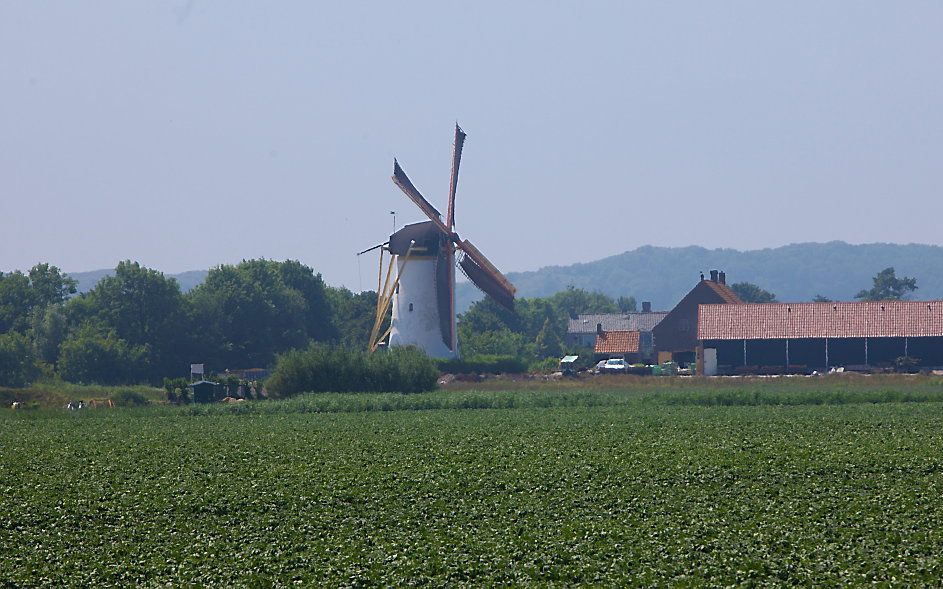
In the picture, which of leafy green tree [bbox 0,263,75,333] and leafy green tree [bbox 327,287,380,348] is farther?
leafy green tree [bbox 327,287,380,348]

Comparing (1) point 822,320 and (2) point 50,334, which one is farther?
(2) point 50,334

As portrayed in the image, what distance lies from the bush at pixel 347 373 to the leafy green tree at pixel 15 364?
20206mm

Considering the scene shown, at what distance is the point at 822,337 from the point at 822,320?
200cm

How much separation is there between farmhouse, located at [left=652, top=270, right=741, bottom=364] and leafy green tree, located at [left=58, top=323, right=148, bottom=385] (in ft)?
124

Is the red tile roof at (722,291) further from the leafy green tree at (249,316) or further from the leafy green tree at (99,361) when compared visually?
the leafy green tree at (99,361)

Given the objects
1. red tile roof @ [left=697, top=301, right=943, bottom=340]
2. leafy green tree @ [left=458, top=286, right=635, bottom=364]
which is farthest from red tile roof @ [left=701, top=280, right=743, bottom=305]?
leafy green tree @ [left=458, top=286, right=635, bottom=364]

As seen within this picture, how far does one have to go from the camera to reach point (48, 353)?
89938 mm

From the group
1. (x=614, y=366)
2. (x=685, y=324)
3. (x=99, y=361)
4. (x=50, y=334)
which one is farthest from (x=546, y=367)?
(x=50, y=334)

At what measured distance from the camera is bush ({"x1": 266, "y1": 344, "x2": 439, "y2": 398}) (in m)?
61.8

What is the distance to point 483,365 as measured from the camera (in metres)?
76.1

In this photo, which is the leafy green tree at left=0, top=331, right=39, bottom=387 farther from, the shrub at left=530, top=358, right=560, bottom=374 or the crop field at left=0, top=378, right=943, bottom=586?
the crop field at left=0, top=378, right=943, bottom=586

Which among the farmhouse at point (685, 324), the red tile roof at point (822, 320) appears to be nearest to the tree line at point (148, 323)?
the farmhouse at point (685, 324)

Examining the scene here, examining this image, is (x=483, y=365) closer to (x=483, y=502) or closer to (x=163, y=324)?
(x=163, y=324)

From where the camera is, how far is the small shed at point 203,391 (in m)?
60.6
